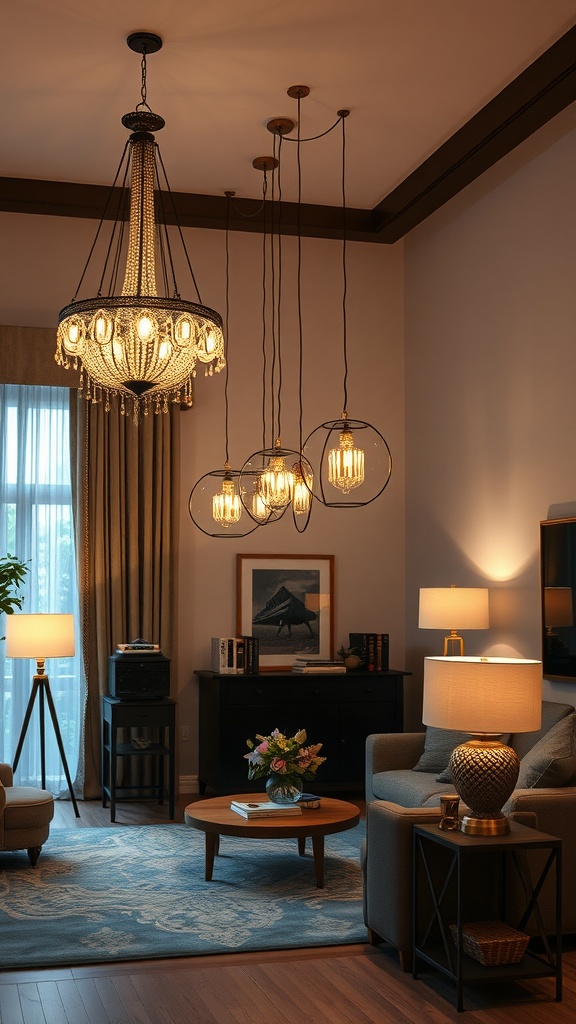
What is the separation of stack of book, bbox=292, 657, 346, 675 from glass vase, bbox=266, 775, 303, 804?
1989 mm

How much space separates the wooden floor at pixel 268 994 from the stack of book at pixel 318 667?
10.8 ft

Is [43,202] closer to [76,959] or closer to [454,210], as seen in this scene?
[454,210]

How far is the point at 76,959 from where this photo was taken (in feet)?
14.0

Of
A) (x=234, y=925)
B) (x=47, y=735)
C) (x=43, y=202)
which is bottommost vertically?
(x=234, y=925)

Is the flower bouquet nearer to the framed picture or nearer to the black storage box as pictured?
the black storage box

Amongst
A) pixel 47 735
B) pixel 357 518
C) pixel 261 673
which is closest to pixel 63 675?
pixel 47 735

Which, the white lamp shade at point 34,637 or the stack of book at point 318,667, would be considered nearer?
the white lamp shade at point 34,637

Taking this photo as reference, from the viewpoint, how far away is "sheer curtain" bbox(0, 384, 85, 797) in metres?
7.60

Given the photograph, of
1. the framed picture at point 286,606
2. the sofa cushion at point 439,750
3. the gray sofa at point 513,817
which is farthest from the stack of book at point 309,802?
the framed picture at point 286,606

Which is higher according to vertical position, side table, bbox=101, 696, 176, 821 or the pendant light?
the pendant light

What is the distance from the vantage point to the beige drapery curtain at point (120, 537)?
767cm

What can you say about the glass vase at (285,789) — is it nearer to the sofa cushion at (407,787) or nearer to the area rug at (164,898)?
the area rug at (164,898)

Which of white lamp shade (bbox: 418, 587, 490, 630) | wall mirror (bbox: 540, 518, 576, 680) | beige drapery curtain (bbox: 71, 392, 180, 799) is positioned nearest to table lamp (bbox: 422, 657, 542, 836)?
wall mirror (bbox: 540, 518, 576, 680)

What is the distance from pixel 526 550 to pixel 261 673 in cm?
225
